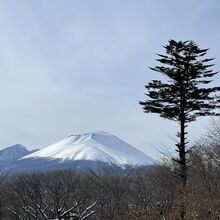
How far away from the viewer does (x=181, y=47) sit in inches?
1348

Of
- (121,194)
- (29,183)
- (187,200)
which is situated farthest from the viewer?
(29,183)

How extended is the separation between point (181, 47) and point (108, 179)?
62.2 metres

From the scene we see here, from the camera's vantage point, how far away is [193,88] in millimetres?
32969

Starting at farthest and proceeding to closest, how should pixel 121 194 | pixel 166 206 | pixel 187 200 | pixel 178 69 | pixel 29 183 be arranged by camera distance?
pixel 29 183
pixel 121 194
pixel 178 69
pixel 166 206
pixel 187 200

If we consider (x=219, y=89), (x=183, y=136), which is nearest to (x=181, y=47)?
(x=219, y=89)

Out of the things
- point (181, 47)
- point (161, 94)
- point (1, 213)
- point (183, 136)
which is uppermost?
point (181, 47)

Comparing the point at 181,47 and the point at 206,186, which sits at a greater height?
the point at 181,47

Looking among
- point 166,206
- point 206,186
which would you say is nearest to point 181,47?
point 206,186

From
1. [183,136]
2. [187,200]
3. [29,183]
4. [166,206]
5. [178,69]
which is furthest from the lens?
[29,183]

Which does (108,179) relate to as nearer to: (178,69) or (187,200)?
(178,69)

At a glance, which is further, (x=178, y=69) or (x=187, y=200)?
(x=178, y=69)

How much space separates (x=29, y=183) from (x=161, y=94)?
198 feet

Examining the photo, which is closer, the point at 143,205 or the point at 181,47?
the point at 143,205

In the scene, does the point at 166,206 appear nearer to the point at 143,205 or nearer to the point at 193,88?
the point at 143,205
